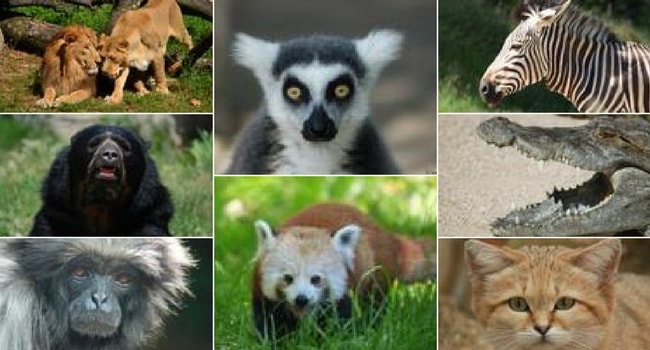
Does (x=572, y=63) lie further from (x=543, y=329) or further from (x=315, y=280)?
(x=315, y=280)

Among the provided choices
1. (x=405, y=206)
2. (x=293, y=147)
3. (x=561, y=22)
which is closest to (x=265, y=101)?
(x=293, y=147)

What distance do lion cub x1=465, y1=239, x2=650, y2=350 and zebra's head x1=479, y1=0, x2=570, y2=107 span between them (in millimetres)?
754

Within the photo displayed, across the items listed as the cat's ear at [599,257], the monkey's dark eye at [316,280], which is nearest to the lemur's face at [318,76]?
the monkey's dark eye at [316,280]

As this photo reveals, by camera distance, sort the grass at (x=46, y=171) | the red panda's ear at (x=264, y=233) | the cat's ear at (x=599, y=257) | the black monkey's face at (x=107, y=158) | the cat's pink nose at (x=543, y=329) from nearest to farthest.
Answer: the cat's pink nose at (x=543, y=329), the cat's ear at (x=599, y=257), the black monkey's face at (x=107, y=158), the red panda's ear at (x=264, y=233), the grass at (x=46, y=171)

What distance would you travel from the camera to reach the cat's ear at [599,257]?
579cm

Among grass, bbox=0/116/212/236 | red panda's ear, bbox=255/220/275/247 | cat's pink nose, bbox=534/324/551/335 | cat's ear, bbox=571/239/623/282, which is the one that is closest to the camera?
cat's pink nose, bbox=534/324/551/335

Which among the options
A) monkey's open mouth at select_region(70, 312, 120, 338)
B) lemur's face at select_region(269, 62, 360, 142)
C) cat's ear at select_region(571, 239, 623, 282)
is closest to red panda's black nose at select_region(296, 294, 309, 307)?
lemur's face at select_region(269, 62, 360, 142)

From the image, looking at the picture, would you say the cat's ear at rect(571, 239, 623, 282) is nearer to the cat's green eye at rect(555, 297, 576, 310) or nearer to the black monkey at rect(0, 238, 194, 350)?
the cat's green eye at rect(555, 297, 576, 310)

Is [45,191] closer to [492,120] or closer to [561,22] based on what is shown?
Answer: [492,120]

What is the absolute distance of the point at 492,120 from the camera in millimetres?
6086

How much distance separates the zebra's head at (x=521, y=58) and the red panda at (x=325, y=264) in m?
0.81

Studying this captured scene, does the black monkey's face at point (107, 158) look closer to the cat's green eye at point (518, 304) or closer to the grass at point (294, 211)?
the grass at point (294, 211)

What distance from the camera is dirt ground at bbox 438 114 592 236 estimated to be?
239 inches

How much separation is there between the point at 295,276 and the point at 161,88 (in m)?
1.09
